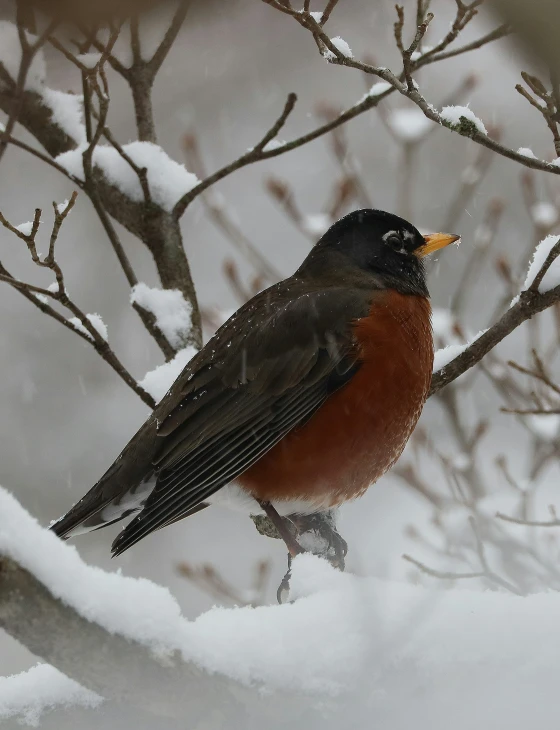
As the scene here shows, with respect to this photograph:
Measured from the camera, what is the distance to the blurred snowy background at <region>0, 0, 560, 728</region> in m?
7.58

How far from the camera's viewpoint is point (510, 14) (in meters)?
1.88

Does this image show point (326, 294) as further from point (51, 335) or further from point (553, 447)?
point (51, 335)

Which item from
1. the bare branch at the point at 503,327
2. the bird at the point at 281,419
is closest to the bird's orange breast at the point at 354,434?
the bird at the point at 281,419

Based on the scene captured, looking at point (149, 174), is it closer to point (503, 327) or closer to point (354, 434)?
point (354, 434)

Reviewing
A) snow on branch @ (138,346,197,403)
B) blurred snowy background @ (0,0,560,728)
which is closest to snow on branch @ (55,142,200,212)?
snow on branch @ (138,346,197,403)

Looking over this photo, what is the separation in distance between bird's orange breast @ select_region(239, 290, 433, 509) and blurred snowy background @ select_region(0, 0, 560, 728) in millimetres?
3454

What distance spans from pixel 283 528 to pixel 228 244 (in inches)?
233

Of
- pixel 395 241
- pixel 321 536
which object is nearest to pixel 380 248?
pixel 395 241

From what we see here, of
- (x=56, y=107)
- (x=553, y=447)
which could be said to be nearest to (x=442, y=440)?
(x=553, y=447)

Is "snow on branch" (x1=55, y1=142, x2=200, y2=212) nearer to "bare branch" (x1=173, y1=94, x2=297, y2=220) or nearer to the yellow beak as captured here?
"bare branch" (x1=173, y1=94, x2=297, y2=220)

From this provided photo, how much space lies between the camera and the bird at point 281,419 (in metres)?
3.41

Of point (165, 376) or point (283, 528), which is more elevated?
point (165, 376)

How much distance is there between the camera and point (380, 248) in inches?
163

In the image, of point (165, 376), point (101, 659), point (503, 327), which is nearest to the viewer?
point (101, 659)
